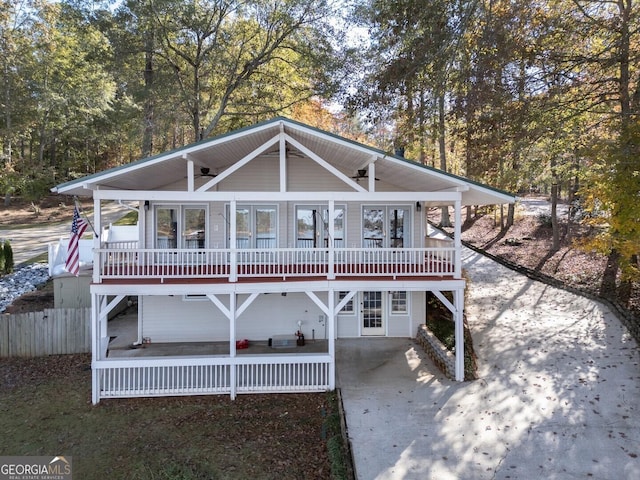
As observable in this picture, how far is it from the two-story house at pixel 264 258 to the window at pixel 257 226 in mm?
36

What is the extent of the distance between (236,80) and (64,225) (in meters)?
21.7

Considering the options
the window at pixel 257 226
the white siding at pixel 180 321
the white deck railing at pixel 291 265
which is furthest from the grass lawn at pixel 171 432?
the window at pixel 257 226

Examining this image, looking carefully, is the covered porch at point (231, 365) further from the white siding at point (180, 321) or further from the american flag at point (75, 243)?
the white siding at point (180, 321)

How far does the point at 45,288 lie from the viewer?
1658cm

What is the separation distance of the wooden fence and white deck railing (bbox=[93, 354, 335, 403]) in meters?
2.50

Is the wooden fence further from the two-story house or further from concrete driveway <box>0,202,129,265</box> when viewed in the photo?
concrete driveway <box>0,202,129,265</box>

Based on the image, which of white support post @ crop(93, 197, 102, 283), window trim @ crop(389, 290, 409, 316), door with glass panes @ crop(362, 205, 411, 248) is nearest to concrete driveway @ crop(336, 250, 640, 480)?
window trim @ crop(389, 290, 409, 316)

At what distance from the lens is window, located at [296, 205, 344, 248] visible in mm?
12883

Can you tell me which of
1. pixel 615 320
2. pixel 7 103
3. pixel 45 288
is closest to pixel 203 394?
pixel 45 288

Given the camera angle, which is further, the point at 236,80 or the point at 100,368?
the point at 236,80

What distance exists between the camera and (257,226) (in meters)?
12.8

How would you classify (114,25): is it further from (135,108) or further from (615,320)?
(615,320)

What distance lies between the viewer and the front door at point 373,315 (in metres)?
13.2

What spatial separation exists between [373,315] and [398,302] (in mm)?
987
